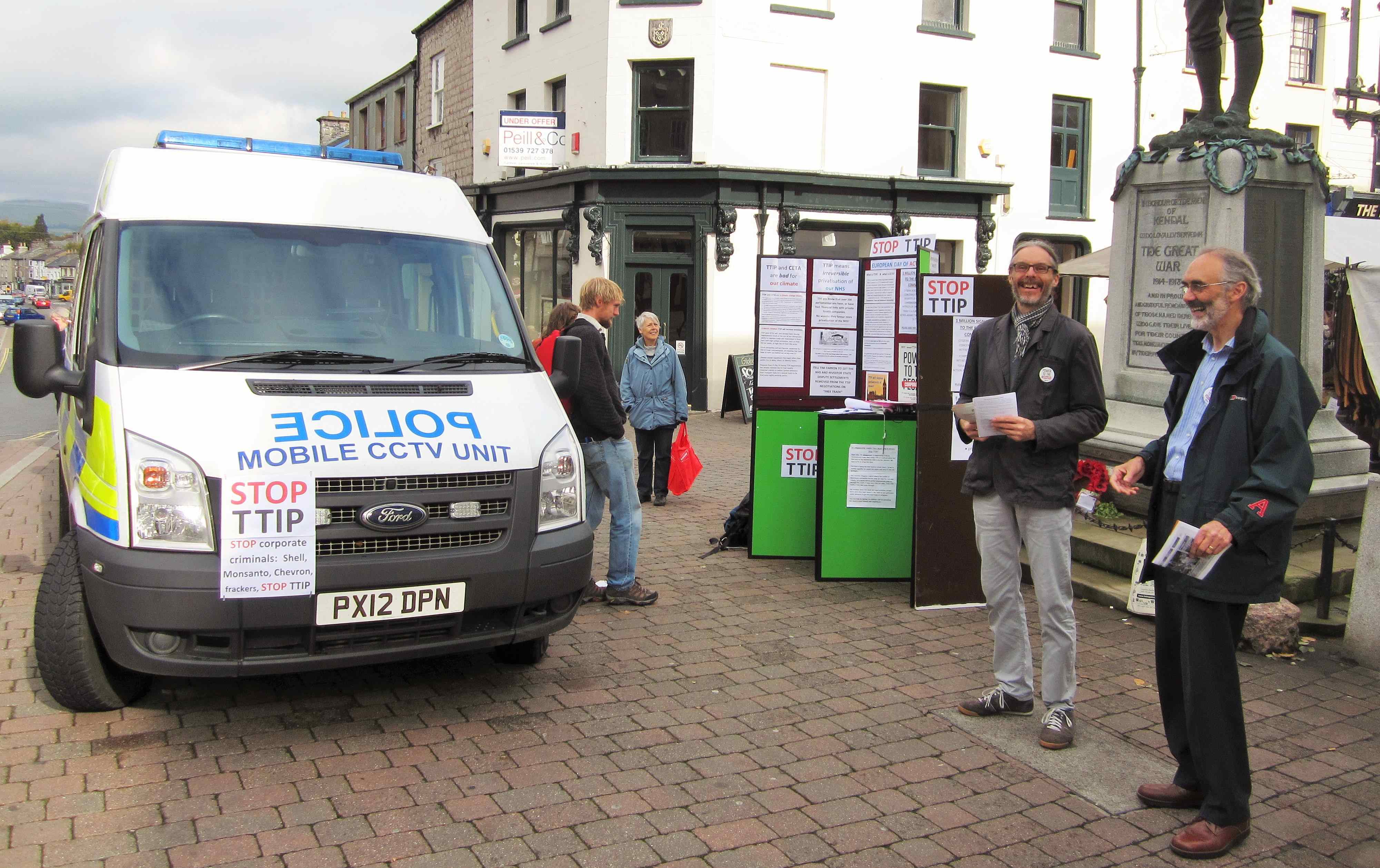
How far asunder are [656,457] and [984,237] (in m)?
14.2

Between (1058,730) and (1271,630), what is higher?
(1271,630)

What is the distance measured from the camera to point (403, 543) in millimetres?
4336

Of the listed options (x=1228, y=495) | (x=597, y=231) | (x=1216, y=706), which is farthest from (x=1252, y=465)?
(x=597, y=231)

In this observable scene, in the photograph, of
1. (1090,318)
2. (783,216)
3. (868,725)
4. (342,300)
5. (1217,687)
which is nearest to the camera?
(1217,687)

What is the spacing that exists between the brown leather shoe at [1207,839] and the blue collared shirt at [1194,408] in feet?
3.83

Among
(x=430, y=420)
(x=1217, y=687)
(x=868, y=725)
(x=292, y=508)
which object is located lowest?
(x=868, y=725)

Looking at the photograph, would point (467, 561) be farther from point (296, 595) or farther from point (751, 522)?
point (751, 522)

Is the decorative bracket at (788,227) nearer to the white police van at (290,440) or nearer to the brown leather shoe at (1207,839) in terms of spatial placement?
the white police van at (290,440)

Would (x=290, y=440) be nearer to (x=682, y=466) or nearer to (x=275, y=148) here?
(x=275, y=148)

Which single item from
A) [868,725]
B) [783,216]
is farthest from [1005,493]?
[783,216]

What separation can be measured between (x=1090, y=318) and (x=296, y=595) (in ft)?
73.1

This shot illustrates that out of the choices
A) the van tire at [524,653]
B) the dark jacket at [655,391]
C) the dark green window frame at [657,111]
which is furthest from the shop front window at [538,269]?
the van tire at [524,653]

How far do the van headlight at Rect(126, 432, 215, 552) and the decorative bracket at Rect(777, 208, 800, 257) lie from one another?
16.8 meters

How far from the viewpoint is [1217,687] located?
3.62 meters
